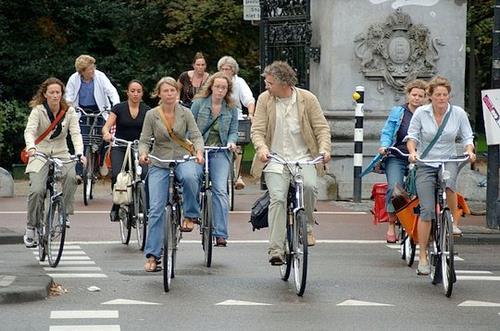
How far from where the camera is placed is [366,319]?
433 inches

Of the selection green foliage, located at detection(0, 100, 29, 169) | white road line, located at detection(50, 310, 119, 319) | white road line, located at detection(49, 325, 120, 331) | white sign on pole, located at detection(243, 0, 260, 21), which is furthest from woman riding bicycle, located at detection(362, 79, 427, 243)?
green foliage, located at detection(0, 100, 29, 169)

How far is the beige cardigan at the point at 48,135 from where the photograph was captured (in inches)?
564

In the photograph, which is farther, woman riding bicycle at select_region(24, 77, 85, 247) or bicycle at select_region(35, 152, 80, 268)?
woman riding bicycle at select_region(24, 77, 85, 247)

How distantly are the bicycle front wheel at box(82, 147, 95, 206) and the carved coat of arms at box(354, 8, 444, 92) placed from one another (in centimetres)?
389

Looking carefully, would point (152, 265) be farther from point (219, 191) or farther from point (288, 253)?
point (288, 253)

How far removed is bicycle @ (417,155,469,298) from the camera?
1227 centimetres

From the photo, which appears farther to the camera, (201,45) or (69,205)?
(201,45)

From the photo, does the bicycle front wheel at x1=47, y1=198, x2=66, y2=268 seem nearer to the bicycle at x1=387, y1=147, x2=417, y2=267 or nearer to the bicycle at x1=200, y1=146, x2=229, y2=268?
the bicycle at x1=200, y1=146, x2=229, y2=268

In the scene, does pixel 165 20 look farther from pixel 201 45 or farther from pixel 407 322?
pixel 407 322

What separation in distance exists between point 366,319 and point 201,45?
72.6 ft

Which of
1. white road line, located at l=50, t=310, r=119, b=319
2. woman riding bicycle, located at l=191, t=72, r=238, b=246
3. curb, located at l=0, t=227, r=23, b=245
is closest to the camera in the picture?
white road line, located at l=50, t=310, r=119, b=319

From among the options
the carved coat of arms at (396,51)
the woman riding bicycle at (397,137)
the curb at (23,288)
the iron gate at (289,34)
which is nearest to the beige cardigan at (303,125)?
the curb at (23,288)

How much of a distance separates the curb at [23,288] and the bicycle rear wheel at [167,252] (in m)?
0.91

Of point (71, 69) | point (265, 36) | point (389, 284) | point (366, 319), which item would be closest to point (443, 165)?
point (389, 284)
